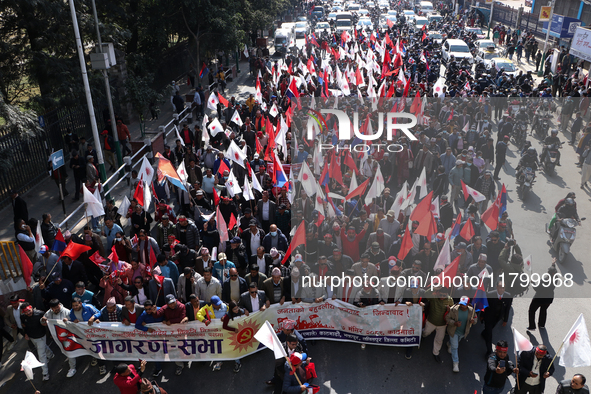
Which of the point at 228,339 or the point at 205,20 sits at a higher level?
the point at 205,20

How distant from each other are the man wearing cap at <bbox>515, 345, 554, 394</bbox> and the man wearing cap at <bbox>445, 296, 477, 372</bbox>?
1144mm

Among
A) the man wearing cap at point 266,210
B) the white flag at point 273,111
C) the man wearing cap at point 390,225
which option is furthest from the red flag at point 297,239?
the white flag at point 273,111

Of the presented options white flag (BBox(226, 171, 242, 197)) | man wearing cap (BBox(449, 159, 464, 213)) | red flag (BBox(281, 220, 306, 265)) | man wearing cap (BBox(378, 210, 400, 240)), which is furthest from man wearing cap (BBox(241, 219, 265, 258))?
man wearing cap (BBox(449, 159, 464, 213))

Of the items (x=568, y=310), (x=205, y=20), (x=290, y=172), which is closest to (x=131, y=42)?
(x=205, y=20)

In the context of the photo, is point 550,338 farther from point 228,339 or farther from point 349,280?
point 228,339

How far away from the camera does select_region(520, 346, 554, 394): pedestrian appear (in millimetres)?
7062

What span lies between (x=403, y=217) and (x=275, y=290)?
3739 millimetres

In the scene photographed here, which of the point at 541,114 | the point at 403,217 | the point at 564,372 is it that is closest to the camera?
the point at 564,372

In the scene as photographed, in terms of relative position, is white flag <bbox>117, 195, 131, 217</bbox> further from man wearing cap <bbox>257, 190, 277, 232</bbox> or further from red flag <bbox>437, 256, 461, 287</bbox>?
red flag <bbox>437, 256, 461, 287</bbox>

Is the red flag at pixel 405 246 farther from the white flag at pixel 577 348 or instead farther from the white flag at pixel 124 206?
the white flag at pixel 124 206

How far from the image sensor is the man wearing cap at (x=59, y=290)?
359 inches

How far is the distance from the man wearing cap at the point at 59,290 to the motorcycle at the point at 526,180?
40.5 ft

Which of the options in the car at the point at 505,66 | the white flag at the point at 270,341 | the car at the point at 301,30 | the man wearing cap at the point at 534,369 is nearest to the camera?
the white flag at the point at 270,341

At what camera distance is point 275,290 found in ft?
29.1
